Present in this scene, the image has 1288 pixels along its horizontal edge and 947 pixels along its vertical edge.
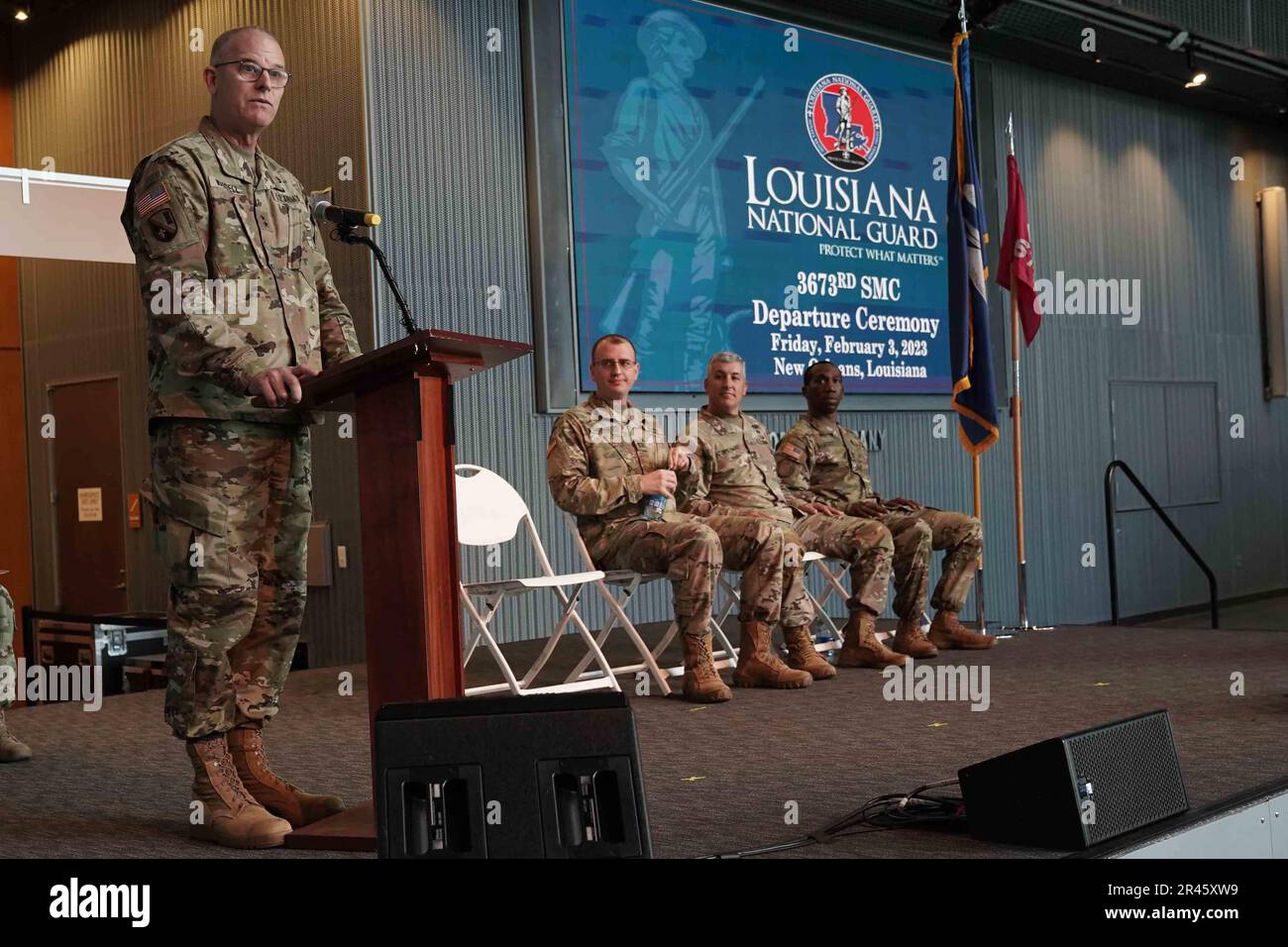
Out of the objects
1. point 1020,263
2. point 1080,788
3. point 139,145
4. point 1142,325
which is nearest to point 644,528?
point 1080,788

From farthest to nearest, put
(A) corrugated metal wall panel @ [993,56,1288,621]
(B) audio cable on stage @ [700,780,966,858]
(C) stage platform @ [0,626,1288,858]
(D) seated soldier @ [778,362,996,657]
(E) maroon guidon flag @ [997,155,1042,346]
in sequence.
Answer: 1. (A) corrugated metal wall panel @ [993,56,1288,621]
2. (E) maroon guidon flag @ [997,155,1042,346]
3. (D) seated soldier @ [778,362,996,657]
4. (C) stage platform @ [0,626,1288,858]
5. (B) audio cable on stage @ [700,780,966,858]

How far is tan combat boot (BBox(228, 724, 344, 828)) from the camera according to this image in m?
3.03

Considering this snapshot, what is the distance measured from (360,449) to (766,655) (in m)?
2.84

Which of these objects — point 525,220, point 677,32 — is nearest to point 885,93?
point 677,32

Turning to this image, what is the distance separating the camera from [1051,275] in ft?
35.8

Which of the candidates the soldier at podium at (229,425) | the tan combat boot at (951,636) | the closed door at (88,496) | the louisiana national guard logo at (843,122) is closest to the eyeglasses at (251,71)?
the soldier at podium at (229,425)

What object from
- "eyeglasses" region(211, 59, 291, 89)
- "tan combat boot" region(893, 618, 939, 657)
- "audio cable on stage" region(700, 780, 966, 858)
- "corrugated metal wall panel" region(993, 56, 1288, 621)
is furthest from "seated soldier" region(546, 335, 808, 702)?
"corrugated metal wall panel" region(993, 56, 1288, 621)

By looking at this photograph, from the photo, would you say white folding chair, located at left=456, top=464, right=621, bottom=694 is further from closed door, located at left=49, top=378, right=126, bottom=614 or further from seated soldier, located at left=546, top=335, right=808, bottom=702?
closed door, located at left=49, top=378, right=126, bottom=614

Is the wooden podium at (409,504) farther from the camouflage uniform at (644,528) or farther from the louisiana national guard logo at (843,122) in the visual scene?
the louisiana national guard logo at (843,122)

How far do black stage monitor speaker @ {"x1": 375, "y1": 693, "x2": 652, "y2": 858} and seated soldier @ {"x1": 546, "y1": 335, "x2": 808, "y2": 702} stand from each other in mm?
2871

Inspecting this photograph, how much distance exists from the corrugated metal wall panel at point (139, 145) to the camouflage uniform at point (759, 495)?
6.80 feet

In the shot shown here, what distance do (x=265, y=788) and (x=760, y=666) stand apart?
258 cm

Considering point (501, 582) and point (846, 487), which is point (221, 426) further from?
point (846, 487)
